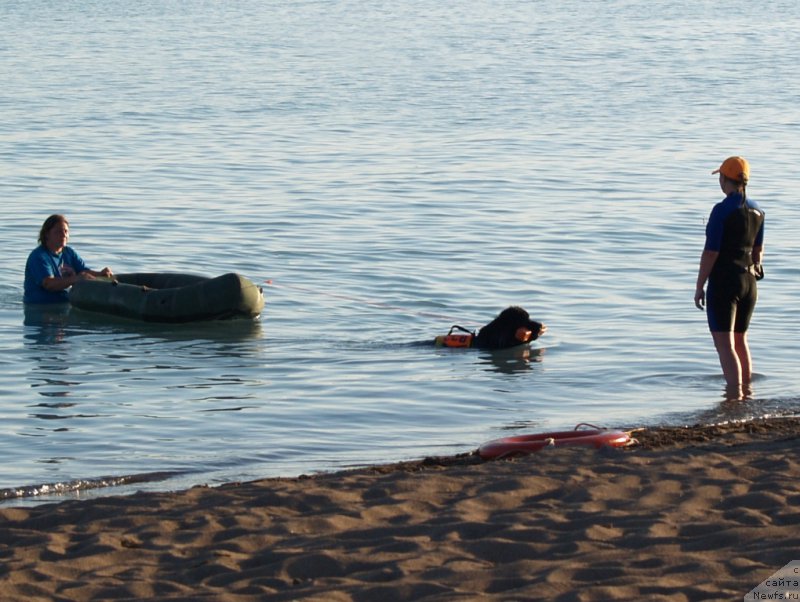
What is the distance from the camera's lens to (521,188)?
2238 centimetres

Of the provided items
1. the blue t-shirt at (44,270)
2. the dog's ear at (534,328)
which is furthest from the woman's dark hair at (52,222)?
the dog's ear at (534,328)

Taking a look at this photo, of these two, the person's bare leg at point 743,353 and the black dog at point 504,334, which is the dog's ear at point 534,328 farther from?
the person's bare leg at point 743,353

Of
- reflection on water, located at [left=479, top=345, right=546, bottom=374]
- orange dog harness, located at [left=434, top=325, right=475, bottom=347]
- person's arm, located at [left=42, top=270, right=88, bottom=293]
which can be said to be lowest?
reflection on water, located at [left=479, top=345, right=546, bottom=374]

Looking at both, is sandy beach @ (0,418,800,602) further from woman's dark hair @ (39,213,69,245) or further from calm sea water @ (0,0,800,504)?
woman's dark hair @ (39,213,69,245)

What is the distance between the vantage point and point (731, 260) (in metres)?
9.16

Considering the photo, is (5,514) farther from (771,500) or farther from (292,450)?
(771,500)

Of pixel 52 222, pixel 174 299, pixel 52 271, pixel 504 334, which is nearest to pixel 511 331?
pixel 504 334

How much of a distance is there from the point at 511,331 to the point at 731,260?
317cm

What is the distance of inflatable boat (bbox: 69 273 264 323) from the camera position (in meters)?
13.2

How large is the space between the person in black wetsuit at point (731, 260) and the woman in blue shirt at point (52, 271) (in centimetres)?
646

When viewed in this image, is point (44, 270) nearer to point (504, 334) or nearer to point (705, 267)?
point (504, 334)

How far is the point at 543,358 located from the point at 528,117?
19719mm

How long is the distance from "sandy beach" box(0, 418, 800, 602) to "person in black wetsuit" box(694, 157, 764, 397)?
1750 mm

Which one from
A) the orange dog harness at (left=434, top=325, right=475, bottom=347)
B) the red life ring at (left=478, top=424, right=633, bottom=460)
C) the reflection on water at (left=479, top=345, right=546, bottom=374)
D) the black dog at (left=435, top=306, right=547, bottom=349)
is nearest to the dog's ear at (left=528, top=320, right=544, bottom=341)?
the black dog at (left=435, top=306, right=547, bottom=349)
